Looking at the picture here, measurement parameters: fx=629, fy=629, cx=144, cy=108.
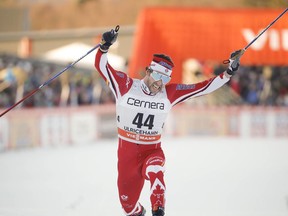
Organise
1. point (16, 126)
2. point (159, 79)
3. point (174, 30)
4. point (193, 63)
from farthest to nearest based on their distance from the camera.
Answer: point (193, 63) < point (174, 30) < point (16, 126) < point (159, 79)

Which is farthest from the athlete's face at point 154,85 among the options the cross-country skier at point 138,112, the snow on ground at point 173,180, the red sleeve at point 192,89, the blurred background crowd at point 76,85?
the blurred background crowd at point 76,85

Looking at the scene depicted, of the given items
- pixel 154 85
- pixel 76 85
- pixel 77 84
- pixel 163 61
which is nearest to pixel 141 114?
pixel 154 85

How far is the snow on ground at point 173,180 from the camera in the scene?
8406mm

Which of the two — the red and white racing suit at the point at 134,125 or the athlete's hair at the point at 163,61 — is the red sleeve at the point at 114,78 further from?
the athlete's hair at the point at 163,61

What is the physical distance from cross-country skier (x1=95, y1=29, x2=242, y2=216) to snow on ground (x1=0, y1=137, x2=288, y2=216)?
1.67 meters

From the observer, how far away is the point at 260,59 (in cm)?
1952

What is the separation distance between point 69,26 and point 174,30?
183 ft

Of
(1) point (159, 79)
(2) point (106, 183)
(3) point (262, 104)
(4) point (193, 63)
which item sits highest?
(4) point (193, 63)

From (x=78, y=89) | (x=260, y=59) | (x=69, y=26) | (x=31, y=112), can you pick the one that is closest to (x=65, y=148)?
(x=31, y=112)

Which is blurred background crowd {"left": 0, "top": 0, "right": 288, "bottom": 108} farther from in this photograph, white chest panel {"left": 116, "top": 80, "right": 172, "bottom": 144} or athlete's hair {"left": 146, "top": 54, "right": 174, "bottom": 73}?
athlete's hair {"left": 146, "top": 54, "right": 174, "bottom": 73}

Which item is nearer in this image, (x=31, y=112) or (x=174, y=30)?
(x=31, y=112)

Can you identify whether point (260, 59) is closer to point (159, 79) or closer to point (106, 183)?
point (106, 183)

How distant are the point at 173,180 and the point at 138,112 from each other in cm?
489

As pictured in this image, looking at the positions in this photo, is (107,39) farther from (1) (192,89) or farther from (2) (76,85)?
(2) (76,85)
